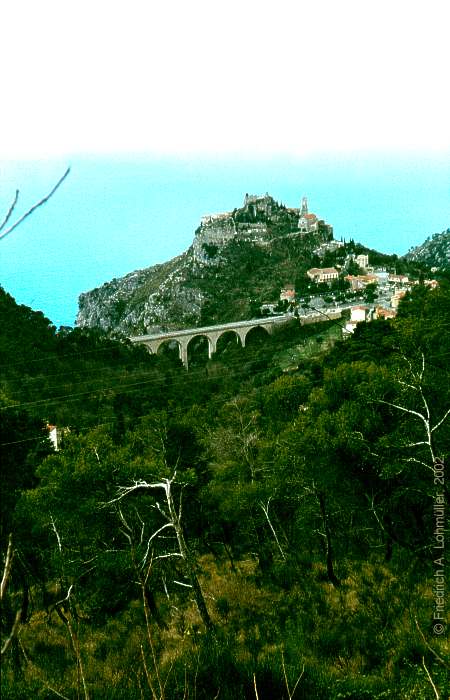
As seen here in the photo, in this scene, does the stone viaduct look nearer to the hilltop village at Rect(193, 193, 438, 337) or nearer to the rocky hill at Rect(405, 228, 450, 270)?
the hilltop village at Rect(193, 193, 438, 337)

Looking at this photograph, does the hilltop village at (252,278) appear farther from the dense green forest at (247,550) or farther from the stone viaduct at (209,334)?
the dense green forest at (247,550)

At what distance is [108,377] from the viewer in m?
34.2

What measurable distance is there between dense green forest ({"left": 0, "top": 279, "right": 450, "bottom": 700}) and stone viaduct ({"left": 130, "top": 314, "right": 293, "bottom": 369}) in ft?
152

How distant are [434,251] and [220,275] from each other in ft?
149

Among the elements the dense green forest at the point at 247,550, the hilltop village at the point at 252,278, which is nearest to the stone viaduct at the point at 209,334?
the hilltop village at the point at 252,278

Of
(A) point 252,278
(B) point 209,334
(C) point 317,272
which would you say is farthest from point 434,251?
(B) point 209,334

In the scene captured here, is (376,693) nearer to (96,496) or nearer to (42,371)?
(96,496)

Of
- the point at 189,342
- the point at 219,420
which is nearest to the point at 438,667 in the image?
the point at 219,420

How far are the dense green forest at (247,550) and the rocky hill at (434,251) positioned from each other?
93.0 meters

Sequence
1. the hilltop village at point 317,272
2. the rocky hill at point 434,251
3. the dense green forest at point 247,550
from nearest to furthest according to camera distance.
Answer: the dense green forest at point 247,550 < the hilltop village at point 317,272 < the rocky hill at point 434,251

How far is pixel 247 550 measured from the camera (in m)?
11.8

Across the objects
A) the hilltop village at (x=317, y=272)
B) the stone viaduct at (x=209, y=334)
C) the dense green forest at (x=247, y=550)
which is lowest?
the dense green forest at (x=247, y=550)

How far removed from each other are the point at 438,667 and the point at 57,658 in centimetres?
384

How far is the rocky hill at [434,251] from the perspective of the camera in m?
99.4
